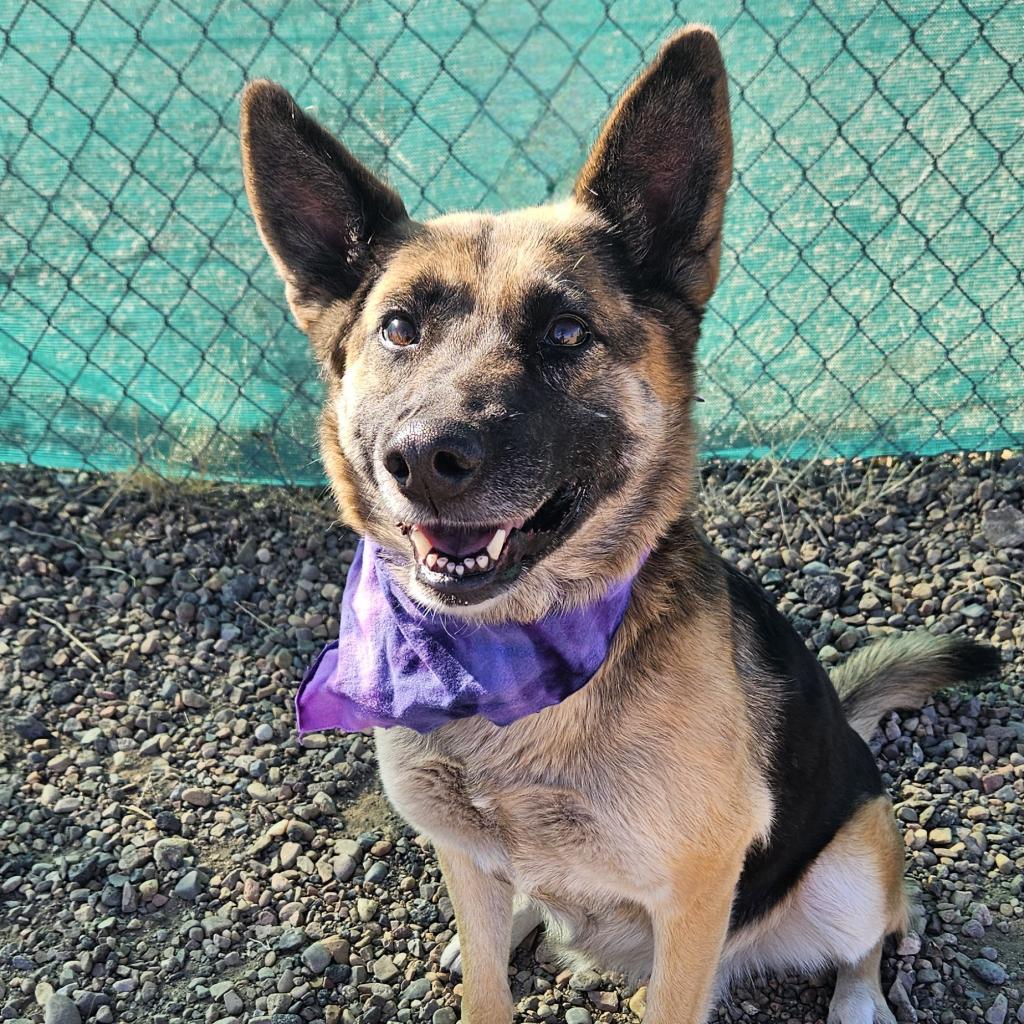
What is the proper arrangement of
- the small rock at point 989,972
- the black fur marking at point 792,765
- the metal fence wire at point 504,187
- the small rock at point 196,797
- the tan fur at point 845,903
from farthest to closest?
the metal fence wire at point 504,187 → the small rock at point 196,797 → the small rock at point 989,972 → the tan fur at point 845,903 → the black fur marking at point 792,765

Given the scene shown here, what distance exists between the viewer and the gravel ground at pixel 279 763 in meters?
2.85

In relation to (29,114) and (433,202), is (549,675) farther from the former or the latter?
(29,114)

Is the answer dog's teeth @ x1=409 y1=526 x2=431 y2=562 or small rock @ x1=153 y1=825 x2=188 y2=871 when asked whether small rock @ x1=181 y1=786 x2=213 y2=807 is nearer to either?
small rock @ x1=153 y1=825 x2=188 y2=871

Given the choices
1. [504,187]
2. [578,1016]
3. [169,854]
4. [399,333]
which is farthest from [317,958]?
[504,187]

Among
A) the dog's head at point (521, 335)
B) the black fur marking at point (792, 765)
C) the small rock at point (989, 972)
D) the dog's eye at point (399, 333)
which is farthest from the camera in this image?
the small rock at point (989, 972)

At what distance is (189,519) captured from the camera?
4.40 metres

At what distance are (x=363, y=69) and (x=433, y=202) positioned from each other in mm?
583

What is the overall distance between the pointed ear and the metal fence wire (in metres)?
1.89

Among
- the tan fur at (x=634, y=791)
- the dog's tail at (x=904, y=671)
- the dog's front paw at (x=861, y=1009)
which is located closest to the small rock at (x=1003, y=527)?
the dog's tail at (x=904, y=671)

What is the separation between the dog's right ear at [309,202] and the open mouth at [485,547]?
0.74 m

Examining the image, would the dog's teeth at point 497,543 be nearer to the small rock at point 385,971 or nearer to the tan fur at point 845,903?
the tan fur at point 845,903

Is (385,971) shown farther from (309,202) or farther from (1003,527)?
(1003,527)

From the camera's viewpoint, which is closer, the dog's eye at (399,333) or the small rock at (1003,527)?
the dog's eye at (399,333)

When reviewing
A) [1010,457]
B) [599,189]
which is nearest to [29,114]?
[599,189]
